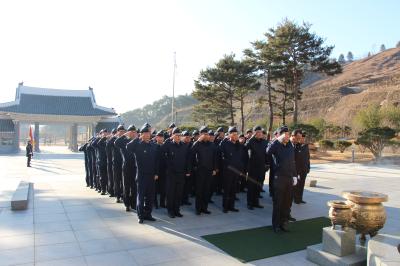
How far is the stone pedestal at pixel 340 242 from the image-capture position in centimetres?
423

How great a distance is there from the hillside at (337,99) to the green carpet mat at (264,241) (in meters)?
37.9

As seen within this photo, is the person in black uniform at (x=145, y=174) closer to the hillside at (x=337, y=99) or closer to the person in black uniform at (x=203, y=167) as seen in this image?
the person in black uniform at (x=203, y=167)

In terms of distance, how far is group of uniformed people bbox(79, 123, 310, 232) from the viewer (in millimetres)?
5988

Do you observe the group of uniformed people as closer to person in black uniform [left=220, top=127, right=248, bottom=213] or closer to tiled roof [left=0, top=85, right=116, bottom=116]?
person in black uniform [left=220, top=127, right=248, bottom=213]

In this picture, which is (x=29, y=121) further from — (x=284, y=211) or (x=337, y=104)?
(x=337, y=104)

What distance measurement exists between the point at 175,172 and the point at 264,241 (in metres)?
2.21

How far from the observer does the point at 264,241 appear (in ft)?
17.6

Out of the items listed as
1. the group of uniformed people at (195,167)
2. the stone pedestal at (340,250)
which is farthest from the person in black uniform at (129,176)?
the stone pedestal at (340,250)

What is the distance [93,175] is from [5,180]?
14.1ft

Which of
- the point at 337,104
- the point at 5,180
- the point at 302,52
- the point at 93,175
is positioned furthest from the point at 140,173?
the point at 337,104

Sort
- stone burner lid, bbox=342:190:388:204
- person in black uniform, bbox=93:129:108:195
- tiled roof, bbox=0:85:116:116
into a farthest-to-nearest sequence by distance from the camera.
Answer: tiled roof, bbox=0:85:116:116
person in black uniform, bbox=93:129:108:195
stone burner lid, bbox=342:190:388:204

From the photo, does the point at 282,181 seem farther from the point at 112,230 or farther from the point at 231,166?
the point at 112,230

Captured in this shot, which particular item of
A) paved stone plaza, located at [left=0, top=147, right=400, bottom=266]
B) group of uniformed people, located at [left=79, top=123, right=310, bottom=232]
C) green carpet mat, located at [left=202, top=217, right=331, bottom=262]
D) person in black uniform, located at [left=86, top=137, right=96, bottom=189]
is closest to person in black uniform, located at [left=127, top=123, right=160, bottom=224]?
group of uniformed people, located at [left=79, top=123, right=310, bottom=232]

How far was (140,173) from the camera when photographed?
647 centimetres
